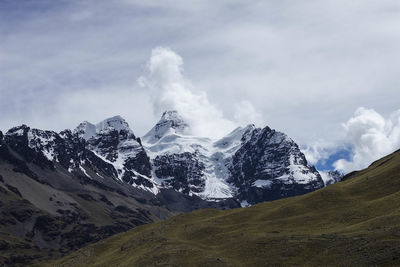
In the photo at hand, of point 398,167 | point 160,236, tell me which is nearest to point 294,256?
point 160,236

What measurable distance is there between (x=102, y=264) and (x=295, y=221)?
40.8 metres

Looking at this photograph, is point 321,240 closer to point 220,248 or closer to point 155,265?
point 220,248

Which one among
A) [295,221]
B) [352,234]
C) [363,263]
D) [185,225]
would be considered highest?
[185,225]

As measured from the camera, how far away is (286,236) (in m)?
90.0

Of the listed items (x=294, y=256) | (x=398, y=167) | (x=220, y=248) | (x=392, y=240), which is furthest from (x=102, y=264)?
(x=398, y=167)

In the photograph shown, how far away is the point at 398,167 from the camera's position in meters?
118

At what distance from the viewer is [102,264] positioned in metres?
104

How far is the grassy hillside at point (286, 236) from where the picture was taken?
76.0 metres

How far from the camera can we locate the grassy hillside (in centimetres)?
7600

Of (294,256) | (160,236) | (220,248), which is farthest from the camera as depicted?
(160,236)

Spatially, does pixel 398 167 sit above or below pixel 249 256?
above

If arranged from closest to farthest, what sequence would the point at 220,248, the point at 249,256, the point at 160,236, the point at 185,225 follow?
the point at 249,256, the point at 220,248, the point at 160,236, the point at 185,225

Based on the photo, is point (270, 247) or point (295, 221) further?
point (295, 221)

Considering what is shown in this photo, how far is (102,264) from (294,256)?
143 ft
